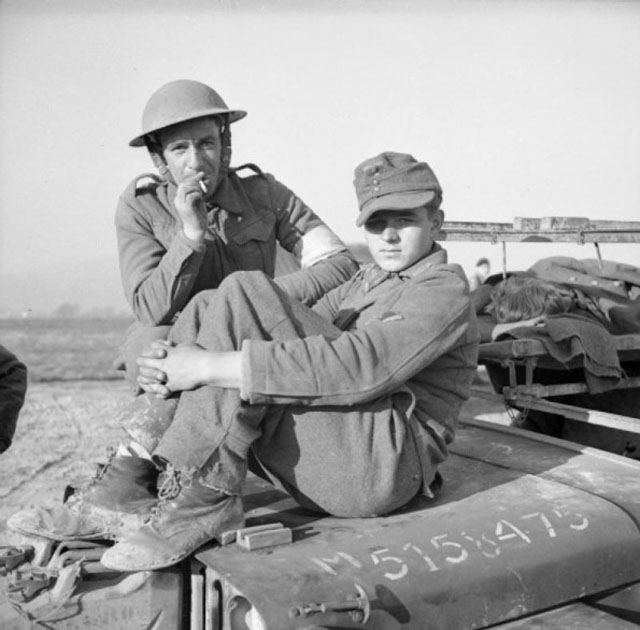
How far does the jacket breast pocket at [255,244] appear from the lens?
3.55 metres

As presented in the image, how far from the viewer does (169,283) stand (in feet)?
9.75

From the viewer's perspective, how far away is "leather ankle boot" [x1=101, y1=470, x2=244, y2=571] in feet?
7.34

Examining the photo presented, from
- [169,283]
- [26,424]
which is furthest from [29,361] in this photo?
[169,283]

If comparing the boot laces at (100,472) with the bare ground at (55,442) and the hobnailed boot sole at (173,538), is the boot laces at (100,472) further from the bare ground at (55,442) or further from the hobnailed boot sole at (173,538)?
the bare ground at (55,442)

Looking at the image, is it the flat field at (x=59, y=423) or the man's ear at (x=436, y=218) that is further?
the flat field at (x=59, y=423)

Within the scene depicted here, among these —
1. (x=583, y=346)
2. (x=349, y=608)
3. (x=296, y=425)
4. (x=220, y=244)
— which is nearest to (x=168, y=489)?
(x=296, y=425)

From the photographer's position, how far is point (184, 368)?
2.39m

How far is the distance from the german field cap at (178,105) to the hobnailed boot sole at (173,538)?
1520 mm

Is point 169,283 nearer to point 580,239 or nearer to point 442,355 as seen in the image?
point 442,355

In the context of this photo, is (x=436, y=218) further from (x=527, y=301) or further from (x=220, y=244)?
(x=527, y=301)

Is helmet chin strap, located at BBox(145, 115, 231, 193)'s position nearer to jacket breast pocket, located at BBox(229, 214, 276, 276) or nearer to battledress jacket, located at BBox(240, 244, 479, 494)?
jacket breast pocket, located at BBox(229, 214, 276, 276)

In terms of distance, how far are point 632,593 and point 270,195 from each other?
212 cm

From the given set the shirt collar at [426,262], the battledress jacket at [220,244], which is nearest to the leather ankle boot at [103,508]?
the battledress jacket at [220,244]

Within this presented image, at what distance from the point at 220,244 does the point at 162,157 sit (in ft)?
1.37
